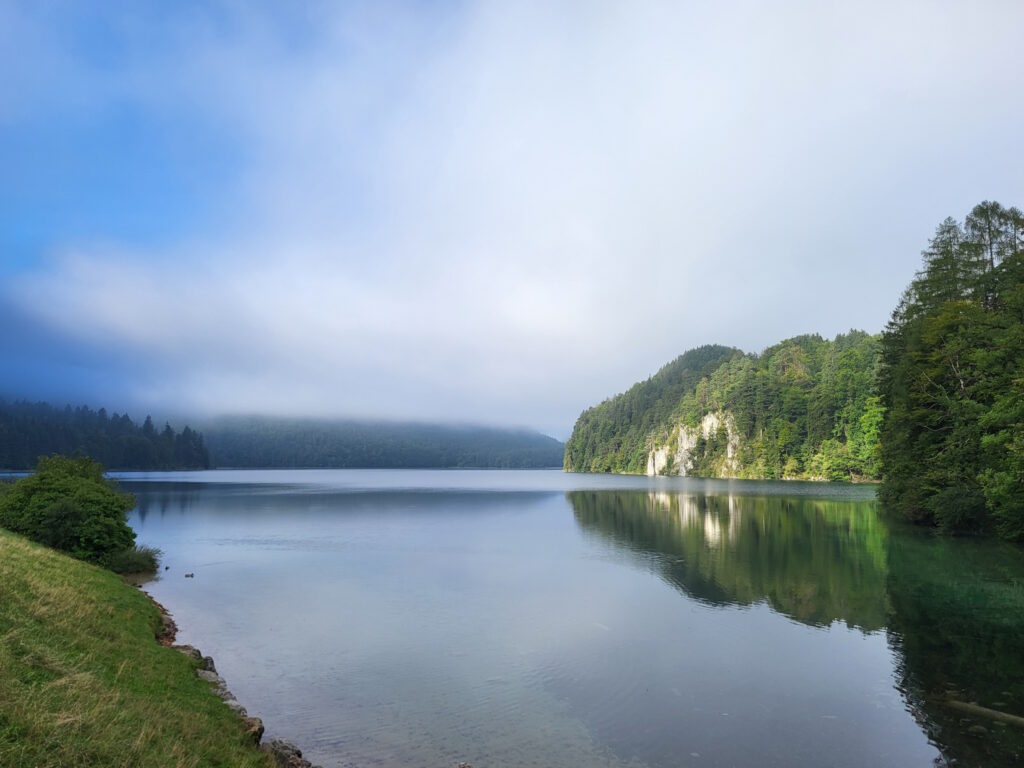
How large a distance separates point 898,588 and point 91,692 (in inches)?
1264

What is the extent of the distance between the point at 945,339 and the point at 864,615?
31934 mm

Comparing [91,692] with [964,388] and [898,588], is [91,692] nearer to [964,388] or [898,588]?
[898,588]

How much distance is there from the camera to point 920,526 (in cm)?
5038

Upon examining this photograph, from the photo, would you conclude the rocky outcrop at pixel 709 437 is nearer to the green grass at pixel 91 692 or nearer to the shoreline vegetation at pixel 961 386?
the shoreline vegetation at pixel 961 386

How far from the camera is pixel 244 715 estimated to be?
1374cm

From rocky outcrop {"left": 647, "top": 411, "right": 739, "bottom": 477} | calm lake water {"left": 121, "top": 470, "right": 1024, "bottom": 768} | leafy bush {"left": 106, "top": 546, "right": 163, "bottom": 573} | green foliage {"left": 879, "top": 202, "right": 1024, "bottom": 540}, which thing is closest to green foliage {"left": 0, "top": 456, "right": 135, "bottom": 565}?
leafy bush {"left": 106, "top": 546, "right": 163, "bottom": 573}

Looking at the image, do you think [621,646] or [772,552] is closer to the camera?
[621,646]

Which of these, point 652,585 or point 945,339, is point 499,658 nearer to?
point 652,585

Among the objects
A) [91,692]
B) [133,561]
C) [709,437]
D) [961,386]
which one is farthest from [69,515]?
[709,437]

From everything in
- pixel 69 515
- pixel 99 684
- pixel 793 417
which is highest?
pixel 793 417

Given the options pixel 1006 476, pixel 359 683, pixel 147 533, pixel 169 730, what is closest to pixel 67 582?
pixel 359 683

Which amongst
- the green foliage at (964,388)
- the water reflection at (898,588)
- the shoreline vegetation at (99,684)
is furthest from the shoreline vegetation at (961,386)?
the shoreline vegetation at (99,684)

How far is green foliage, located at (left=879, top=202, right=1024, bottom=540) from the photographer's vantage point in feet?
120

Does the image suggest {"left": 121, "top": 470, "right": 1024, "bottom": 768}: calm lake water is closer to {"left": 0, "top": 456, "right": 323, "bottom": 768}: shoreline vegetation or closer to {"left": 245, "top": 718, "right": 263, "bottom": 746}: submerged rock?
{"left": 245, "top": 718, "right": 263, "bottom": 746}: submerged rock
